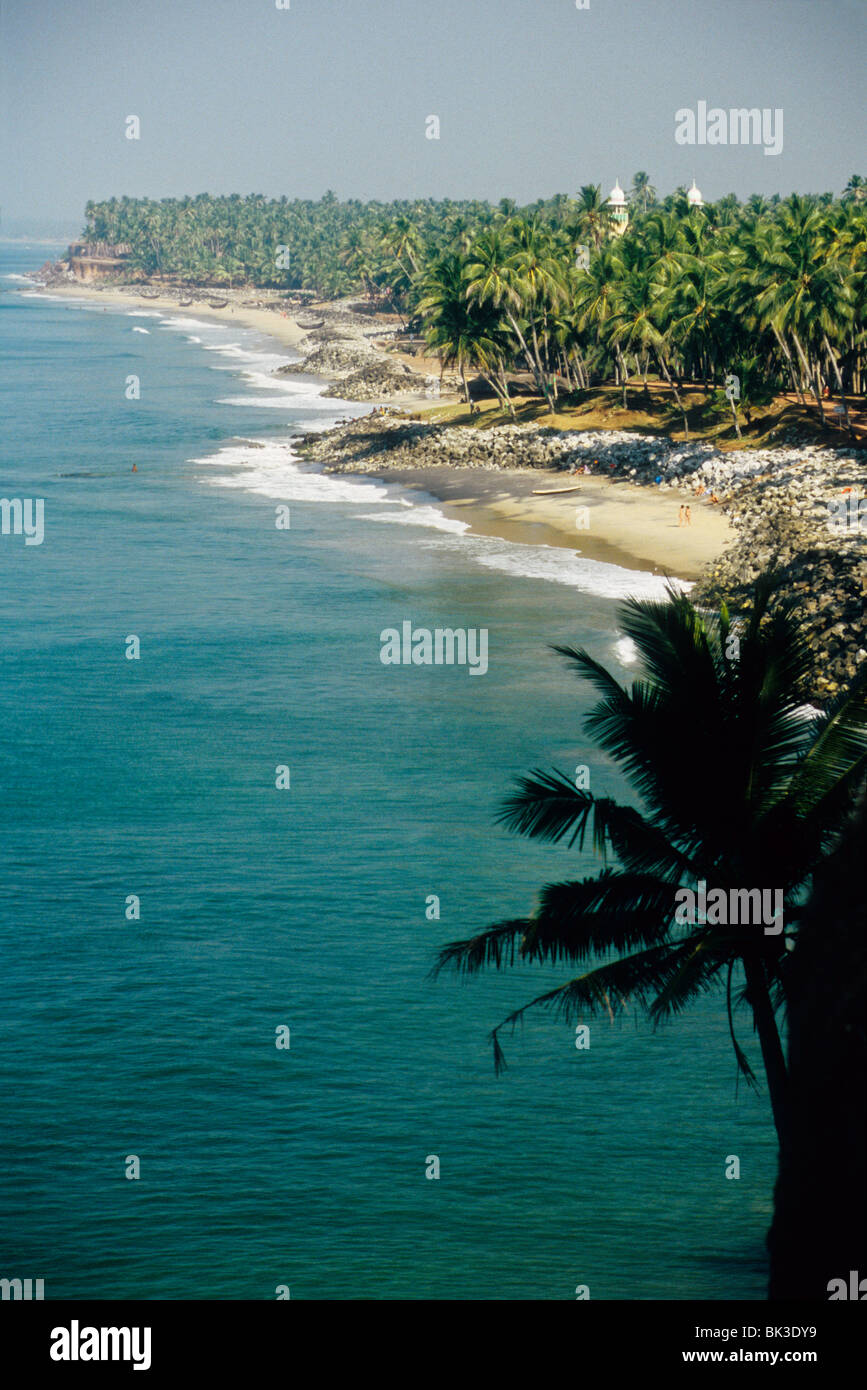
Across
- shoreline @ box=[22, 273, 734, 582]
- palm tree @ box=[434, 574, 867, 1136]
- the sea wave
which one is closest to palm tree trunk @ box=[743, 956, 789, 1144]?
palm tree @ box=[434, 574, 867, 1136]

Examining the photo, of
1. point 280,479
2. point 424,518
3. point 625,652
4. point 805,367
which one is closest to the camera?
point 625,652

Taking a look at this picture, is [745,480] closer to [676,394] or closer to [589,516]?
[589,516]

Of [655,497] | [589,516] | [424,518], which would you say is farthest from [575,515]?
[424,518]

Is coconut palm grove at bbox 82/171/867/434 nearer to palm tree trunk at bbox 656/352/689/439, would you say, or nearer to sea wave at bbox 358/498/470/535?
palm tree trunk at bbox 656/352/689/439

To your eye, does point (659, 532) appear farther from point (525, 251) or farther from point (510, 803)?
point (510, 803)

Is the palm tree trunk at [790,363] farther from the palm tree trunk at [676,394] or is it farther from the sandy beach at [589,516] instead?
the sandy beach at [589,516]

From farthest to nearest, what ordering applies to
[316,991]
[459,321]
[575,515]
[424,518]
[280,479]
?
[459,321]
[280,479]
[424,518]
[575,515]
[316,991]

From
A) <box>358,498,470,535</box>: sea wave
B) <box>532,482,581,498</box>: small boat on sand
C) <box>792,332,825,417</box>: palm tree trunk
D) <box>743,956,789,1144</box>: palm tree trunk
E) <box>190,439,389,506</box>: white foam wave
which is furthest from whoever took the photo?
<box>190,439,389,506</box>: white foam wave

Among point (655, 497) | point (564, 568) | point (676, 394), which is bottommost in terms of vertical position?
point (564, 568)
